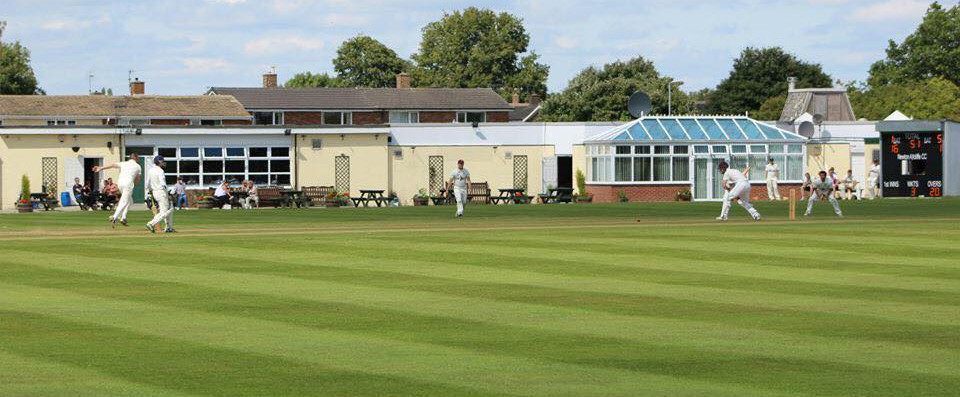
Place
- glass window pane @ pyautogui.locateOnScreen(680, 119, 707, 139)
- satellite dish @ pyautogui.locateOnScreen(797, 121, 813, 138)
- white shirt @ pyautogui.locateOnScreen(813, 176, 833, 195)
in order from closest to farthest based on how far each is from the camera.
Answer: white shirt @ pyautogui.locateOnScreen(813, 176, 833, 195), glass window pane @ pyautogui.locateOnScreen(680, 119, 707, 139), satellite dish @ pyautogui.locateOnScreen(797, 121, 813, 138)

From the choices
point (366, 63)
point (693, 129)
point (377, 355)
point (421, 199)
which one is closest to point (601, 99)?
point (366, 63)

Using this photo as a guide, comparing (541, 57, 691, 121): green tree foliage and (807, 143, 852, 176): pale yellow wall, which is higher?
(541, 57, 691, 121): green tree foliage

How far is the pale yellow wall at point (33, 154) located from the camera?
200ft

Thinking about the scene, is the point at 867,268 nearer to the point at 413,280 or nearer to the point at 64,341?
the point at 413,280

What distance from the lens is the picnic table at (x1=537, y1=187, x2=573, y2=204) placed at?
2433 inches

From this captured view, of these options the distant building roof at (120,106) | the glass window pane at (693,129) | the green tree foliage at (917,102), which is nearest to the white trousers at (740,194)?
the glass window pane at (693,129)

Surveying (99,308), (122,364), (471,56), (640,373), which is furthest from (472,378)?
(471,56)

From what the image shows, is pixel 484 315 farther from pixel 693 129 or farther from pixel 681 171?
pixel 693 129

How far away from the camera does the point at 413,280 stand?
20.6m

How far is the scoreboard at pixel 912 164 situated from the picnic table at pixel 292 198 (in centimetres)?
2529

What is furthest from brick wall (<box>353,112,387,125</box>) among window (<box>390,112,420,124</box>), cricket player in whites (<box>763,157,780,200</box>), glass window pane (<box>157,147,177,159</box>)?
cricket player in whites (<box>763,157,780,200</box>)

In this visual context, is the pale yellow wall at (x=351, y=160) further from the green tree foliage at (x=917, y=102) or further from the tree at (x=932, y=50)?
the tree at (x=932, y=50)

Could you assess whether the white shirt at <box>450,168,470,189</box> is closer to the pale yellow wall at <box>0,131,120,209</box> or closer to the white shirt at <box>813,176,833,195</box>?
the white shirt at <box>813,176,833,195</box>

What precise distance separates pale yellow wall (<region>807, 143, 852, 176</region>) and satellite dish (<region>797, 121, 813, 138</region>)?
776mm
